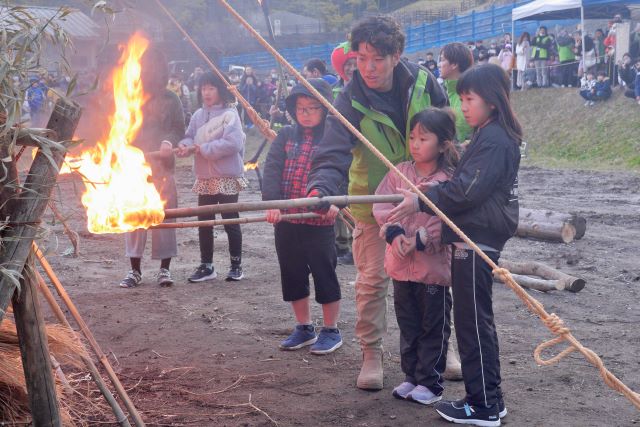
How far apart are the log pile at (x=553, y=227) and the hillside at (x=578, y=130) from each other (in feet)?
28.1

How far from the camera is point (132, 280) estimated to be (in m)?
7.64

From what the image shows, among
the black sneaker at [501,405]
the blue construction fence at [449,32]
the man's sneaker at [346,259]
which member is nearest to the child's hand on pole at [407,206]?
the black sneaker at [501,405]

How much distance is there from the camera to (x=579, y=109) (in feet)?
76.1

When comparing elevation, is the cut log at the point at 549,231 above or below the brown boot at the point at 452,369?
above

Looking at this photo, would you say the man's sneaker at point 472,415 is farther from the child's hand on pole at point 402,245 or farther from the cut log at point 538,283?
the cut log at point 538,283

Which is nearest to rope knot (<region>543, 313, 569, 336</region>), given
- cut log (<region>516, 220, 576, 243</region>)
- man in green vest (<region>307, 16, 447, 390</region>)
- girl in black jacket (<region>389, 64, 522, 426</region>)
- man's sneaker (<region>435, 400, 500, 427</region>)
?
girl in black jacket (<region>389, 64, 522, 426</region>)

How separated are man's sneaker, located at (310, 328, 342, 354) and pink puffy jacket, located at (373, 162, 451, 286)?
1.10m

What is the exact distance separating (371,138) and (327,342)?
1.55 meters

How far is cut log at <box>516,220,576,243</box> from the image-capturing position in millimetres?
9344

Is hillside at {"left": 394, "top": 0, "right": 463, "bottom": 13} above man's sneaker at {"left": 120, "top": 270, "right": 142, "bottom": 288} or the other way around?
above

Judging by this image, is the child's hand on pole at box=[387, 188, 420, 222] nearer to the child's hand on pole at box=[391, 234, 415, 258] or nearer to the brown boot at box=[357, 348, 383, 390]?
the child's hand on pole at box=[391, 234, 415, 258]

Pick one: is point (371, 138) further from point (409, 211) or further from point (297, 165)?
point (297, 165)

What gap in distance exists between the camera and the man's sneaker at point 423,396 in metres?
4.52

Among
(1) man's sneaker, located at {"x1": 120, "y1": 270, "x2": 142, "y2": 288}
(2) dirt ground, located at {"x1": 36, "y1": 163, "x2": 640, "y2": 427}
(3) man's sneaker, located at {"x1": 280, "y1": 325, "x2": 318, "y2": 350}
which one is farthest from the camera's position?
(1) man's sneaker, located at {"x1": 120, "y1": 270, "x2": 142, "y2": 288}
